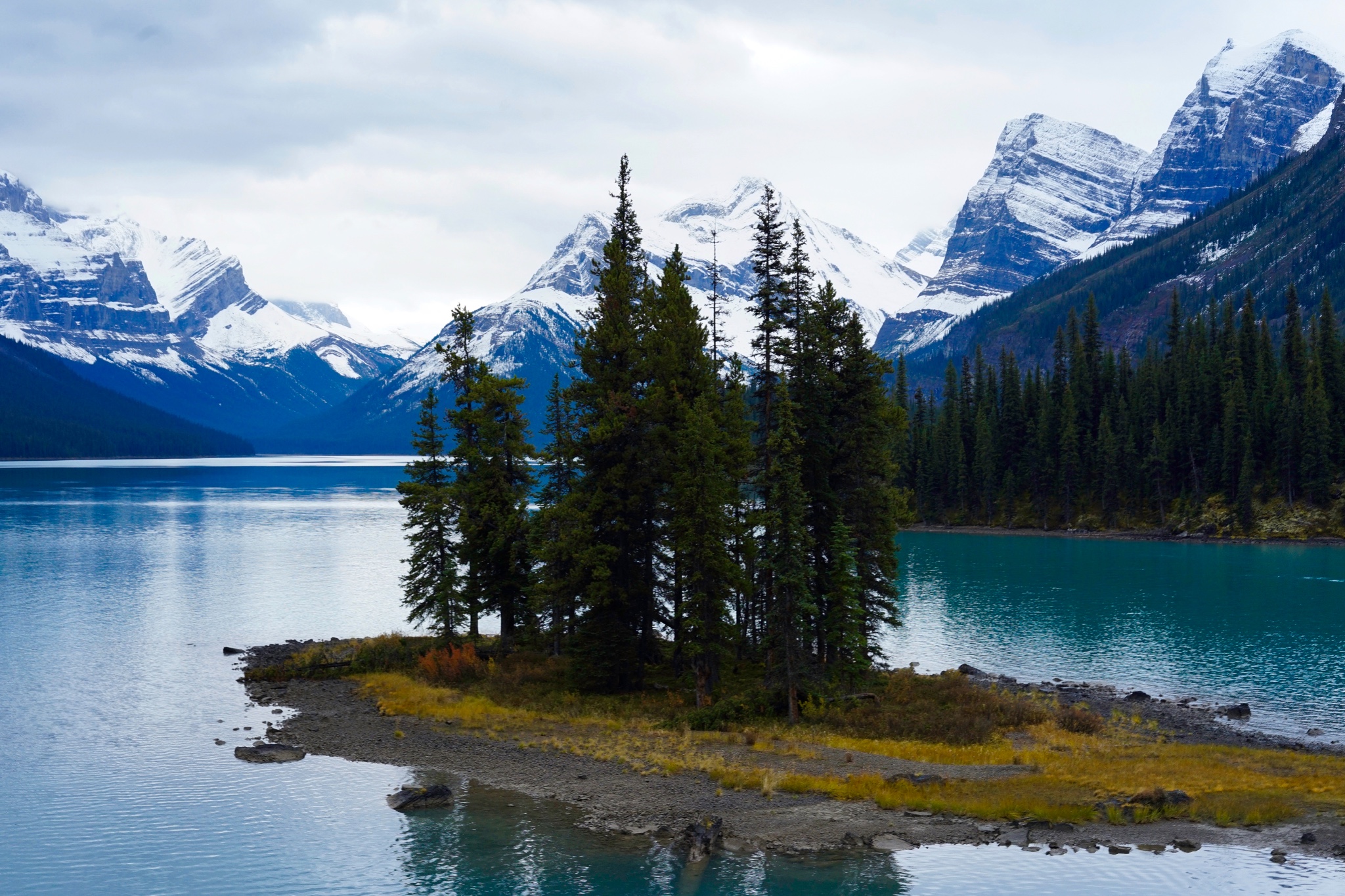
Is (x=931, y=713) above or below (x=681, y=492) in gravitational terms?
below

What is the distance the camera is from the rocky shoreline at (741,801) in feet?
102

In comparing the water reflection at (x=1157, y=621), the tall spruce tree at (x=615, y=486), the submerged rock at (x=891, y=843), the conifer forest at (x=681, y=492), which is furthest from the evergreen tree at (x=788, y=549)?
the water reflection at (x=1157, y=621)

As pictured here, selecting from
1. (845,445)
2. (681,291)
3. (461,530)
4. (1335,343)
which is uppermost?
(1335,343)

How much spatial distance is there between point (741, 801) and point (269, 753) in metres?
20.4

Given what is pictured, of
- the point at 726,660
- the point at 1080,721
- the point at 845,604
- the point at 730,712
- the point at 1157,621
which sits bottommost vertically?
the point at 1157,621

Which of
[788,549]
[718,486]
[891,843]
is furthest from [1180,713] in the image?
[718,486]

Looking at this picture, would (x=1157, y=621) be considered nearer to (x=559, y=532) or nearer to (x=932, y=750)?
(x=932, y=750)

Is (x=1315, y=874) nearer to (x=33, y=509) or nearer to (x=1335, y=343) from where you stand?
(x=1335, y=343)

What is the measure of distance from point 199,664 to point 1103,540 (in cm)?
11745

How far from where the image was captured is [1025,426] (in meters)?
160

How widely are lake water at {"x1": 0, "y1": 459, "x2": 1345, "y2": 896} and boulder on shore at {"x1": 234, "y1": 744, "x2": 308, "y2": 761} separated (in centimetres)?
112

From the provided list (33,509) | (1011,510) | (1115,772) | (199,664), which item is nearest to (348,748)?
(199,664)

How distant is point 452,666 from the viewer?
55625mm

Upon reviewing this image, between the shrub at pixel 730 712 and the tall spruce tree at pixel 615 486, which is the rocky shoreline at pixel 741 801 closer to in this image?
the shrub at pixel 730 712
